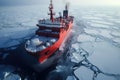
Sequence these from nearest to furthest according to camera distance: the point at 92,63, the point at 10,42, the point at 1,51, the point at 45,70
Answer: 1. the point at 45,70
2. the point at 92,63
3. the point at 1,51
4. the point at 10,42

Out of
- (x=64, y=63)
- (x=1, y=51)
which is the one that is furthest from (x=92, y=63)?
(x=1, y=51)

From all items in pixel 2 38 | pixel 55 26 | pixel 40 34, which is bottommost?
pixel 2 38

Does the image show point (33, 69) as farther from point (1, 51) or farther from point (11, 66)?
point (1, 51)

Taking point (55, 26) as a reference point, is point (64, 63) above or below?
below

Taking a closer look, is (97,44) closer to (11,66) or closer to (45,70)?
(45,70)

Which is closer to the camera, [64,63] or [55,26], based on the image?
[64,63]

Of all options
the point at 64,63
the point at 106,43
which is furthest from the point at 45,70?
the point at 106,43

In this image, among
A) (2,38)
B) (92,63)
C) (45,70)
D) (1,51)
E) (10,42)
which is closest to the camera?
(45,70)

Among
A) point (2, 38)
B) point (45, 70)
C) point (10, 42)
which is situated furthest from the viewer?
point (2, 38)

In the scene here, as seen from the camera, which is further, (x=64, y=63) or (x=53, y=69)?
(x=64, y=63)

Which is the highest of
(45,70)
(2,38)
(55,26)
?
(55,26)
